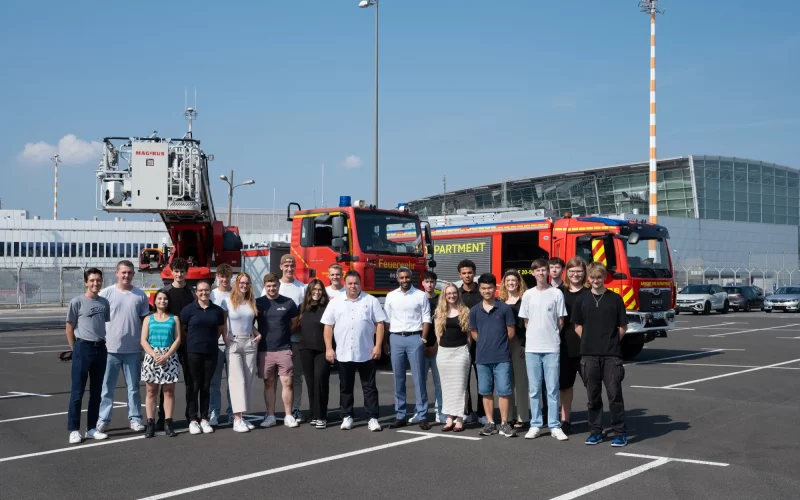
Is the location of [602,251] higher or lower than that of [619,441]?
higher

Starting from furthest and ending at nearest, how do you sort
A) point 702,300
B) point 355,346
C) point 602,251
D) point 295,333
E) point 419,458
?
point 702,300, point 602,251, point 295,333, point 355,346, point 419,458

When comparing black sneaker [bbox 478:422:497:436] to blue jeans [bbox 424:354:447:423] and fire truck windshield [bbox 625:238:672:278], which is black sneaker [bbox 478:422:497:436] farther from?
fire truck windshield [bbox 625:238:672:278]

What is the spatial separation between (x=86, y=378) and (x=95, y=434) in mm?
593

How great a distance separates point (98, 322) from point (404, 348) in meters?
3.31

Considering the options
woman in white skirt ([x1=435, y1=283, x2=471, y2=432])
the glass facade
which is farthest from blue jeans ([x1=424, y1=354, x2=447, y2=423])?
the glass facade

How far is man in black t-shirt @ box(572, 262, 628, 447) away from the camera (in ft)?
26.6

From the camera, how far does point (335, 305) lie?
929cm

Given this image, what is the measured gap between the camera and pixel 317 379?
9297 mm

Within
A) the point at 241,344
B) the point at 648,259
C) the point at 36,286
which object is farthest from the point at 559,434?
the point at 36,286

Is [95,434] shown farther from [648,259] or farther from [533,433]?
[648,259]

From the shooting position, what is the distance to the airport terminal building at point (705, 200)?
225ft

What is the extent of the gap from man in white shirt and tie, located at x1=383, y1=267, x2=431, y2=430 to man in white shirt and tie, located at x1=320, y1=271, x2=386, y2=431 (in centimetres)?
22

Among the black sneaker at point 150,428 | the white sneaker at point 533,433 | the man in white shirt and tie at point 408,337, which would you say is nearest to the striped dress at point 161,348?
the black sneaker at point 150,428

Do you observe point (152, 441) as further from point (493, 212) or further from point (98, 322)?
point (493, 212)
